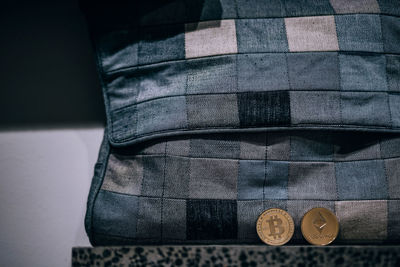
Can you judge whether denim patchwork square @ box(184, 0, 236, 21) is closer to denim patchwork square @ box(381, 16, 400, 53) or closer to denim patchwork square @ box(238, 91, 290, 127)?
denim patchwork square @ box(238, 91, 290, 127)

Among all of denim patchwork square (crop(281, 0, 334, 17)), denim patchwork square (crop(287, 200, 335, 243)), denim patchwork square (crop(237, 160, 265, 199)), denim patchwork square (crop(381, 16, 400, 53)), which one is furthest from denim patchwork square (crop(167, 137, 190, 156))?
denim patchwork square (crop(381, 16, 400, 53))

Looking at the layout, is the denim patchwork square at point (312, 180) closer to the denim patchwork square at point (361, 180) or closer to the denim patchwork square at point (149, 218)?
the denim patchwork square at point (361, 180)

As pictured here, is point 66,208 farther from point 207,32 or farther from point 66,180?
point 207,32

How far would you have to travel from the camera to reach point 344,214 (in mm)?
573

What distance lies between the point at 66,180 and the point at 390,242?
2.21ft

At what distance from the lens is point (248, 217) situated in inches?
22.6

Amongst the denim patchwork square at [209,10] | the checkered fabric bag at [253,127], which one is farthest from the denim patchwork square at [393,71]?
the denim patchwork square at [209,10]

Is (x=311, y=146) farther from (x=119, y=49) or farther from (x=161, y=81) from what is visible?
(x=119, y=49)

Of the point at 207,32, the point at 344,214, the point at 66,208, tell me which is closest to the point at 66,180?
the point at 66,208

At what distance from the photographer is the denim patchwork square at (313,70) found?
58cm

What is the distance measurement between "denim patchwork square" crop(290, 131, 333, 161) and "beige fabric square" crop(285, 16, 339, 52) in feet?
0.53

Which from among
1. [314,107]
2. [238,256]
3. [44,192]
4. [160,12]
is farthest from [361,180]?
[44,192]

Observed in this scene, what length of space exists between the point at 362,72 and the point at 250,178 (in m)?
0.29

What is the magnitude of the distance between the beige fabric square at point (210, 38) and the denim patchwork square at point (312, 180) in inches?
10.0
